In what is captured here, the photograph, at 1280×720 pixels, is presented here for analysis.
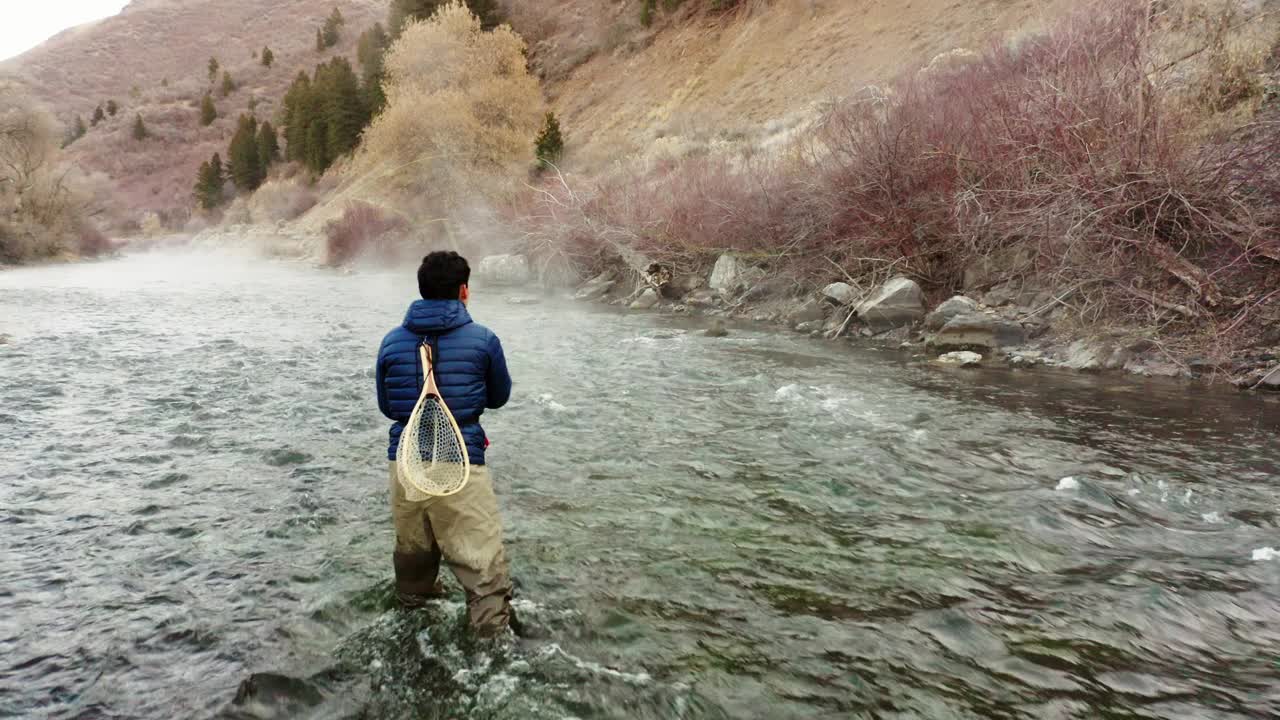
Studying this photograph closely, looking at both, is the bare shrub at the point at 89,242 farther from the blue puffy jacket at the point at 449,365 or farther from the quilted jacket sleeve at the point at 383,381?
the blue puffy jacket at the point at 449,365

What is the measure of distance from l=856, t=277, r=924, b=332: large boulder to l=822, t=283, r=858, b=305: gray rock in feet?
2.71

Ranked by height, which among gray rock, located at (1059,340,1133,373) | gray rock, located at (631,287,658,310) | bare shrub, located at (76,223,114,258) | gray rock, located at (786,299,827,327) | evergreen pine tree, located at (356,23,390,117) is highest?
evergreen pine tree, located at (356,23,390,117)

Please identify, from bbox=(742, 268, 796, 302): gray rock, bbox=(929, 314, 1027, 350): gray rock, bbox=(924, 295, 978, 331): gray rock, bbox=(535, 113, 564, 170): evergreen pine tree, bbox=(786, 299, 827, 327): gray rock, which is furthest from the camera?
bbox=(535, 113, 564, 170): evergreen pine tree

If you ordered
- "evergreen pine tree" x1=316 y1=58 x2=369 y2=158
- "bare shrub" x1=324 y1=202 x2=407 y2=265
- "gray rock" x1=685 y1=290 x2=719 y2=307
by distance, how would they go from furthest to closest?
"evergreen pine tree" x1=316 y1=58 x2=369 y2=158, "bare shrub" x1=324 y1=202 x2=407 y2=265, "gray rock" x1=685 y1=290 x2=719 y2=307

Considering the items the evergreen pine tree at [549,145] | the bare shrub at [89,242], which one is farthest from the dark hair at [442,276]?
the bare shrub at [89,242]

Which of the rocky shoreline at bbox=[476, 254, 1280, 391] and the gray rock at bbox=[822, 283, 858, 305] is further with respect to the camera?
the gray rock at bbox=[822, 283, 858, 305]

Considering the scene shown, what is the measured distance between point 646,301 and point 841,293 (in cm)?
661

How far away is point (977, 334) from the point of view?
1231 cm

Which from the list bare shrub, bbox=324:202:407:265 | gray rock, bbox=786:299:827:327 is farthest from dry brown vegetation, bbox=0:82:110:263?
gray rock, bbox=786:299:827:327

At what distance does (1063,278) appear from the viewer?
473 inches

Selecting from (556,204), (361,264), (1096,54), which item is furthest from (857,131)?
(361,264)

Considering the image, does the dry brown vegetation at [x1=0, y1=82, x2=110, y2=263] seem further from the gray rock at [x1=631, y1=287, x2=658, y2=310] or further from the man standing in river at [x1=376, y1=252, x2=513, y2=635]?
the man standing in river at [x1=376, y1=252, x2=513, y2=635]

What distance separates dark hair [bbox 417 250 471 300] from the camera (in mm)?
3861

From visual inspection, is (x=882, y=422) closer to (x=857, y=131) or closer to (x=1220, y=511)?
(x=1220, y=511)
